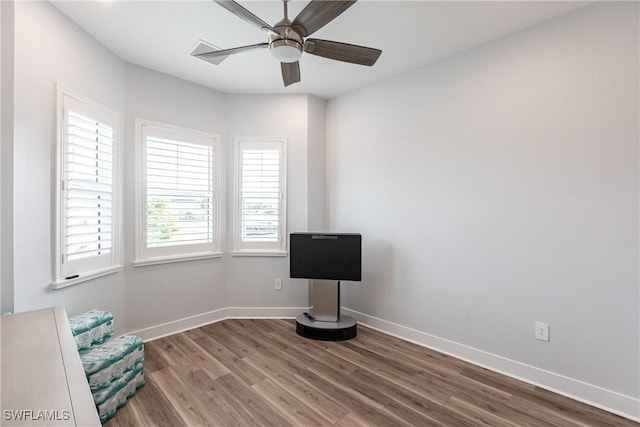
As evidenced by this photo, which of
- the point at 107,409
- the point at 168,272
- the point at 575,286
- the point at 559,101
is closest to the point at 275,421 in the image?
the point at 107,409

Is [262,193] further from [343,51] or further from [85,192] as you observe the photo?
[343,51]

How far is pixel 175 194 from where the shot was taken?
11.3 feet

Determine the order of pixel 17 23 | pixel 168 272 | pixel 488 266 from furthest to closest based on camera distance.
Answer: pixel 168 272
pixel 488 266
pixel 17 23

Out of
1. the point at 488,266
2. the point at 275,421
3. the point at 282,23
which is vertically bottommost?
the point at 275,421

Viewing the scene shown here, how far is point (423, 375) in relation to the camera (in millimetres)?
2574

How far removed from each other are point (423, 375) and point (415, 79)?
2.83 metres

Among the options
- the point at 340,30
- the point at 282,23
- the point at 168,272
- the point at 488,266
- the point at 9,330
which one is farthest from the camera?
the point at 168,272

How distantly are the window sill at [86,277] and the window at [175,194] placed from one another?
266mm

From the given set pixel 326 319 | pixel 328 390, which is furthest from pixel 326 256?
pixel 328 390

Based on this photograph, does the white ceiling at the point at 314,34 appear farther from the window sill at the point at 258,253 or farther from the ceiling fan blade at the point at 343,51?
the window sill at the point at 258,253

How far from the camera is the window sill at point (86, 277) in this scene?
7.61ft

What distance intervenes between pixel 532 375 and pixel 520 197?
1.43m

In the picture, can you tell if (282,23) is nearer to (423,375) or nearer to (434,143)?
(434,143)

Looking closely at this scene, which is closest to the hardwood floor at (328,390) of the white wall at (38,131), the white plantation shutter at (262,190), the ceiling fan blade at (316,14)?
the white wall at (38,131)
